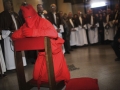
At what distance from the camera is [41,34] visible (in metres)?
2.44

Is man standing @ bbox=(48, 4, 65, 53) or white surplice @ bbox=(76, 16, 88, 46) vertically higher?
man standing @ bbox=(48, 4, 65, 53)

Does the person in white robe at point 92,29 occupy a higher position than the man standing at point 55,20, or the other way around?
the man standing at point 55,20

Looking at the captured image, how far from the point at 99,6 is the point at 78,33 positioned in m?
2.84

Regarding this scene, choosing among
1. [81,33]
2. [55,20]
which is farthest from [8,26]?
[81,33]

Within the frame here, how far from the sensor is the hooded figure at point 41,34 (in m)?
2.46

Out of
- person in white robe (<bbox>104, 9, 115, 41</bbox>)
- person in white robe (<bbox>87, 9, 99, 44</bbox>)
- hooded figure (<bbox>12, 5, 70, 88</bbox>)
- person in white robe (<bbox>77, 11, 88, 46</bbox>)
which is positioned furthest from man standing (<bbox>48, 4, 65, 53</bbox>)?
hooded figure (<bbox>12, 5, 70, 88</bbox>)

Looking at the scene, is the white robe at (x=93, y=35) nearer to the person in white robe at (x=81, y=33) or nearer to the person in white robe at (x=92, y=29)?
the person in white robe at (x=92, y=29)

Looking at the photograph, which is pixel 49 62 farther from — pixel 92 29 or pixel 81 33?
pixel 92 29

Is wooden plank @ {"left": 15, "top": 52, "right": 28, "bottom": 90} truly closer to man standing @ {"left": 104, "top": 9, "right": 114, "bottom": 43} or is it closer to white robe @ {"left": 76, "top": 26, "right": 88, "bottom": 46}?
white robe @ {"left": 76, "top": 26, "right": 88, "bottom": 46}

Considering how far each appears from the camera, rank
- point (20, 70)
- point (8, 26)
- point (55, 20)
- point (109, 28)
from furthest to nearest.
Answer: point (109, 28)
point (55, 20)
point (8, 26)
point (20, 70)

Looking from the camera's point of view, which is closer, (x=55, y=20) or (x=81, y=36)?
(x=55, y=20)

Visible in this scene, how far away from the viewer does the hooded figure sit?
2.46 metres

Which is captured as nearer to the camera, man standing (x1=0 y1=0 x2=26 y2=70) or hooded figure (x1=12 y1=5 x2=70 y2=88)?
hooded figure (x1=12 y1=5 x2=70 y2=88)

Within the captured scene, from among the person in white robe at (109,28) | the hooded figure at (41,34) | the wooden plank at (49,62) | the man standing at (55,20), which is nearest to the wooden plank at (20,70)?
the hooded figure at (41,34)
